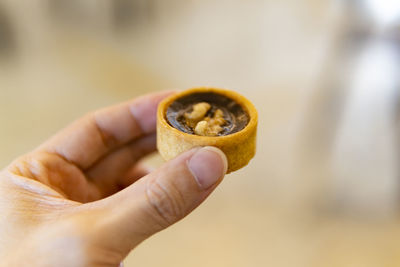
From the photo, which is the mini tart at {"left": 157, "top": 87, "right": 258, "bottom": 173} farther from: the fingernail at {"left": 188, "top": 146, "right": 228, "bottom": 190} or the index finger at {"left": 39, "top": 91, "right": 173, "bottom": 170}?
the index finger at {"left": 39, "top": 91, "right": 173, "bottom": 170}

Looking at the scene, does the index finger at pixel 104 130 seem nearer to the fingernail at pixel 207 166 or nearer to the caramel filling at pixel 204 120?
the caramel filling at pixel 204 120

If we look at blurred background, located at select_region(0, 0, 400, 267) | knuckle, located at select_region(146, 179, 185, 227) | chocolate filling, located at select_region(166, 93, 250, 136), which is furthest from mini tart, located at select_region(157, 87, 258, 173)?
blurred background, located at select_region(0, 0, 400, 267)

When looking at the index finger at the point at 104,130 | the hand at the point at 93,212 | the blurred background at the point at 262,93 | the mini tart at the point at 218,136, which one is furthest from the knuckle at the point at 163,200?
the blurred background at the point at 262,93

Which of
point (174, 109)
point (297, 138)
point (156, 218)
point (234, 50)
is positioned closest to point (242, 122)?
point (174, 109)

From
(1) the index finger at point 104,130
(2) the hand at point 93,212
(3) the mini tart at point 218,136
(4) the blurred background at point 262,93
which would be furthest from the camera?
(4) the blurred background at point 262,93

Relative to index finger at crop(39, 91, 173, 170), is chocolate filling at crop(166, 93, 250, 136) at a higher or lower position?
higher

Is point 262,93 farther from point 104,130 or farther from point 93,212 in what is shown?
point 93,212
